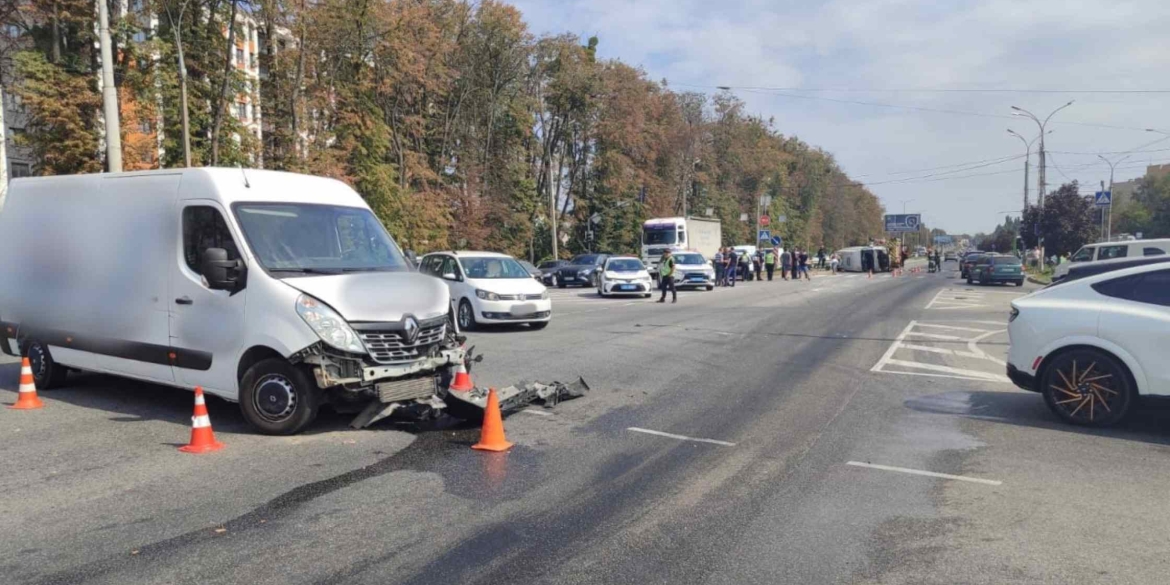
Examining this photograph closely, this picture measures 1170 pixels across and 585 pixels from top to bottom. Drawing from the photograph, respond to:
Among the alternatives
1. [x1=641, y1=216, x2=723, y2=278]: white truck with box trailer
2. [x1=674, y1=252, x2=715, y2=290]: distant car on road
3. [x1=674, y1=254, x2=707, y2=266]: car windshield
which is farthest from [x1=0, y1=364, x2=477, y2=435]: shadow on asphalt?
[x1=641, y1=216, x2=723, y2=278]: white truck with box trailer

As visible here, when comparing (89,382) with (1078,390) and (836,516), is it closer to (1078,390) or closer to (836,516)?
(836,516)

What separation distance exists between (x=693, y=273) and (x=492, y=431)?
27.3 metres

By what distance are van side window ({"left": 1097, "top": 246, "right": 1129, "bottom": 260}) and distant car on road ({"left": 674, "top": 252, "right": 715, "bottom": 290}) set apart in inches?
546

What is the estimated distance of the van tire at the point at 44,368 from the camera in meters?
9.27

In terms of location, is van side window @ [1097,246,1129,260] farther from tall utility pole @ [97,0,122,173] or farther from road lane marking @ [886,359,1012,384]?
tall utility pole @ [97,0,122,173]

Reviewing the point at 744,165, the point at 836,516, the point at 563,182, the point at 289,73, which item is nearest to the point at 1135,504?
the point at 836,516

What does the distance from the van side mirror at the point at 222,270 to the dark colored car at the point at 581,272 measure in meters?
32.6

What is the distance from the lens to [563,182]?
63000 mm

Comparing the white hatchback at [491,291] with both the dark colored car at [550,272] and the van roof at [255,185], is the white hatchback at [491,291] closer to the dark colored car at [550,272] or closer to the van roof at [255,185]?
the van roof at [255,185]

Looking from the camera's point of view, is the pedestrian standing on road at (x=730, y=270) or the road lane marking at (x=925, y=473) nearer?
the road lane marking at (x=925, y=473)

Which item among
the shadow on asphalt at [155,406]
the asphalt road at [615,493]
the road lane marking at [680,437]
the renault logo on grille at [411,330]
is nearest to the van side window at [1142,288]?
the asphalt road at [615,493]

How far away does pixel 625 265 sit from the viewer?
29156mm

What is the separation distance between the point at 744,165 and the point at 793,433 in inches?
3052

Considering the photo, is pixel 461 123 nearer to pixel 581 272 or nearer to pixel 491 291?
pixel 581 272
